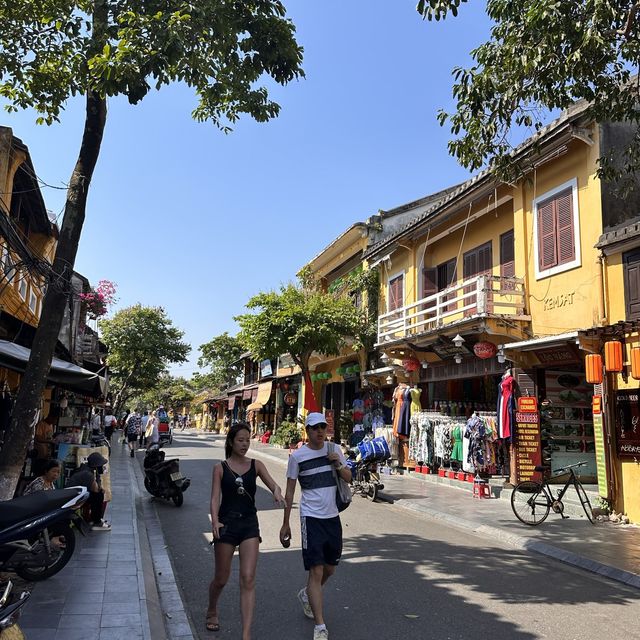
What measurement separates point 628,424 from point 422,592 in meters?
6.49

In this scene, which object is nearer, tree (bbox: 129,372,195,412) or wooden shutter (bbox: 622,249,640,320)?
wooden shutter (bbox: 622,249,640,320)

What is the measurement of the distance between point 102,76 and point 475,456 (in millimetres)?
11678

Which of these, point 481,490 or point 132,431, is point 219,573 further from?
point 132,431

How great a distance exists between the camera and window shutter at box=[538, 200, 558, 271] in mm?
12758

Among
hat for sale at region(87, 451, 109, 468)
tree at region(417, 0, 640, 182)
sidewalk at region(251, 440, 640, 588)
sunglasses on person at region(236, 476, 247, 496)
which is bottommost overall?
sidewalk at region(251, 440, 640, 588)

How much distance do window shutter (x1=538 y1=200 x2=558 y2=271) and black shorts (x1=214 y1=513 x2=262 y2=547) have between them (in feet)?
34.4

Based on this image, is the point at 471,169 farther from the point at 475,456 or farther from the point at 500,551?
the point at 475,456

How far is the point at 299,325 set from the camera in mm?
21359

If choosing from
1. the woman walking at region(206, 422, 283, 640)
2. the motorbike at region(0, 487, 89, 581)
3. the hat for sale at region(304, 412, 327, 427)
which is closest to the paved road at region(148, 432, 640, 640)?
the woman walking at region(206, 422, 283, 640)

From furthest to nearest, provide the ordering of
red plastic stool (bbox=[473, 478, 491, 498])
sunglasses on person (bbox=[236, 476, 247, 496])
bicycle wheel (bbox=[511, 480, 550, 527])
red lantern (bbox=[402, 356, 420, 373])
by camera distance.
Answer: red lantern (bbox=[402, 356, 420, 373])
red plastic stool (bbox=[473, 478, 491, 498])
bicycle wheel (bbox=[511, 480, 550, 527])
sunglasses on person (bbox=[236, 476, 247, 496])

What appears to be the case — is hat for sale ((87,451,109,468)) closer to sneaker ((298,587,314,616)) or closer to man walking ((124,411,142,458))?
sneaker ((298,587,314,616))

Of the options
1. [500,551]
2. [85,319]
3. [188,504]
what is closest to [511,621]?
[500,551]

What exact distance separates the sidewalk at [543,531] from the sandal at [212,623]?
16.5 ft

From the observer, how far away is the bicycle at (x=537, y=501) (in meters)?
10.0
